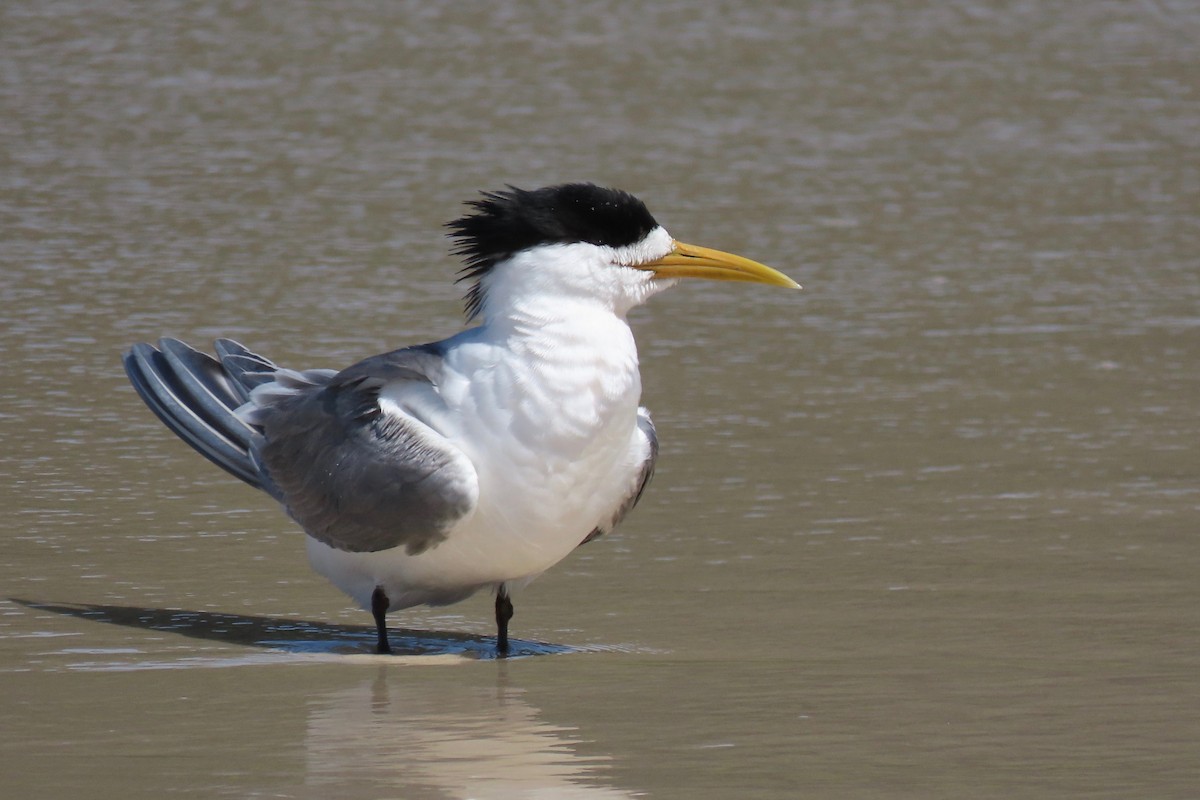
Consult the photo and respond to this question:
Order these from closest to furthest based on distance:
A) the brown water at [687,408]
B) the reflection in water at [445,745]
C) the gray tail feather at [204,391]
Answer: the reflection in water at [445,745]
the brown water at [687,408]
the gray tail feather at [204,391]

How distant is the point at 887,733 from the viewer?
4.71m

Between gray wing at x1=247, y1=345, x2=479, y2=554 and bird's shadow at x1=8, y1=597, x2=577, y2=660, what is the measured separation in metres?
0.25

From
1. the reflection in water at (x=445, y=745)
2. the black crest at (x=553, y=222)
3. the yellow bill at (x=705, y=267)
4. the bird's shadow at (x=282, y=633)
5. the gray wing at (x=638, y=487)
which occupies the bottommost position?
the bird's shadow at (x=282, y=633)

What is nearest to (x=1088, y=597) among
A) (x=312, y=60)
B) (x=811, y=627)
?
(x=811, y=627)

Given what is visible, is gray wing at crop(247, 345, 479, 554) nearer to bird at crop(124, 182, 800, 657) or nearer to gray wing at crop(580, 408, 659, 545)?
bird at crop(124, 182, 800, 657)

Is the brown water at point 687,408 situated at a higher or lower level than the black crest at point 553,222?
lower

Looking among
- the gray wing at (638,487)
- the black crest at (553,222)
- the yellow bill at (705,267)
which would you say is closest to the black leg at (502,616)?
the gray wing at (638,487)

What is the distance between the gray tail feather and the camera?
617 centimetres

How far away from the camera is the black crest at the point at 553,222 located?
5.36 metres

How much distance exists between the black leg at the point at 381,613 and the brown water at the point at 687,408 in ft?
0.21

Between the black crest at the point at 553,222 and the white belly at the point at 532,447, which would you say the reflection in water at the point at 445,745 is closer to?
the white belly at the point at 532,447

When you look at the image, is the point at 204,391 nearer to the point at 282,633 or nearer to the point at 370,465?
the point at 282,633

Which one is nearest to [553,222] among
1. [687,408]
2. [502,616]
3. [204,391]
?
[502,616]

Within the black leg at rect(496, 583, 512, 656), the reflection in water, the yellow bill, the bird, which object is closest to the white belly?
the bird
